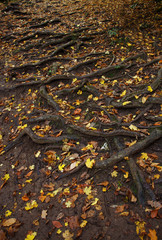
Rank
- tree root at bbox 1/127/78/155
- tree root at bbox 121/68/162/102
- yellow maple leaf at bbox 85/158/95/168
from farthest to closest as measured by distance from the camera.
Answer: tree root at bbox 121/68/162/102 < tree root at bbox 1/127/78/155 < yellow maple leaf at bbox 85/158/95/168

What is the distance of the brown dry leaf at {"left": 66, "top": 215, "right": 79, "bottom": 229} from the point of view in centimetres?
230

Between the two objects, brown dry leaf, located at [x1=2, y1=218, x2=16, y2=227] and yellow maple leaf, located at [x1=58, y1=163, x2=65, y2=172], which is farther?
yellow maple leaf, located at [x1=58, y1=163, x2=65, y2=172]

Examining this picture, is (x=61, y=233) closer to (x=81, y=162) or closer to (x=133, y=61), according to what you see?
(x=81, y=162)

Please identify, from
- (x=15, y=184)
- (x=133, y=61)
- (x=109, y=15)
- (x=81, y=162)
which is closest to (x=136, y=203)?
(x=81, y=162)

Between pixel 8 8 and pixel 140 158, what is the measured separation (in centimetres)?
1514

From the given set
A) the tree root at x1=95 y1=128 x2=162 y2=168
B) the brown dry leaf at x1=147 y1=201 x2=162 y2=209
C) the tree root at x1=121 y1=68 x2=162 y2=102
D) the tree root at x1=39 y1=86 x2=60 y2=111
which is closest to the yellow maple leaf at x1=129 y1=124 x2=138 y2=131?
the tree root at x1=95 y1=128 x2=162 y2=168

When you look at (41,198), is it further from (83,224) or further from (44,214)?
(83,224)

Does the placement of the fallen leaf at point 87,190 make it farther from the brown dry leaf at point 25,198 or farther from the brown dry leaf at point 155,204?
the brown dry leaf at point 25,198

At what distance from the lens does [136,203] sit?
228 centimetres

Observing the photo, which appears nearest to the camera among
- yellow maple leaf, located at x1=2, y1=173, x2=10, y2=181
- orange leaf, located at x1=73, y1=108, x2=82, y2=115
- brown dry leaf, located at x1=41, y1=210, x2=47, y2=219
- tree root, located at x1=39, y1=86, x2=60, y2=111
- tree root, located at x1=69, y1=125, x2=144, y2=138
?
brown dry leaf, located at x1=41, y1=210, x2=47, y2=219

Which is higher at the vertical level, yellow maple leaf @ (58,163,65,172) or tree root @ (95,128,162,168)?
tree root @ (95,128,162,168)

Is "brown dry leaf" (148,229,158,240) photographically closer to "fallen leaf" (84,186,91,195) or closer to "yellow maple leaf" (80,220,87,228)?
"yellow maple leaf" (80,220,87,228)

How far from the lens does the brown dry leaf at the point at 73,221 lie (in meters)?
2.30

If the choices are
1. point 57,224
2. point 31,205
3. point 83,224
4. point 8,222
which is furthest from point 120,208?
point 8,222
